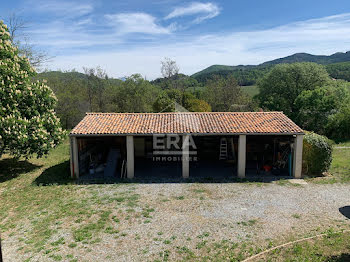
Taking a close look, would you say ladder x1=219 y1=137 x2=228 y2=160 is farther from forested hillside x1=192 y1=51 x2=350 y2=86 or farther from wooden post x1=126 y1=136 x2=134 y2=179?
forested hillside x1=192 y1=51 x2=350 y2=86

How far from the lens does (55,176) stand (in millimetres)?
15438

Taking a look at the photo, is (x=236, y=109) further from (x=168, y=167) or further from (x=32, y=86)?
(x=32, y=86)

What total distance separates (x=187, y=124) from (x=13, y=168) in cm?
1136

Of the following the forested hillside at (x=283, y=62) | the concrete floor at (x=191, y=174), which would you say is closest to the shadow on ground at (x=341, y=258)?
the concrete floor at (x=191, y=174)

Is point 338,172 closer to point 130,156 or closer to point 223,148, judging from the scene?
point 223,148

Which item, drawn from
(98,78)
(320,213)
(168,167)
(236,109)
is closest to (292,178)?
(320,213)

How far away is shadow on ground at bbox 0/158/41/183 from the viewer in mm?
15820

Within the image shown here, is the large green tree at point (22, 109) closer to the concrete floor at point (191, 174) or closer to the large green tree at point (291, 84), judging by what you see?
the concrete floor at point (191, 174)

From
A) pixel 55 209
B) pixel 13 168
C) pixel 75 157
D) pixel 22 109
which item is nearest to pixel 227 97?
pixel 75 157

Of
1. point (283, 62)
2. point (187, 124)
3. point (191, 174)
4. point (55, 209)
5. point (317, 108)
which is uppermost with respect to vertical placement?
point (283, 62)

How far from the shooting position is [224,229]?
9141mm

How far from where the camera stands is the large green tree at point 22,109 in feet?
45.0

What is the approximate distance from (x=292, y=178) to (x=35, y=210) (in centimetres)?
1265

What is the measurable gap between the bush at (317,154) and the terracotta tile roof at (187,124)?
1.37 meters
